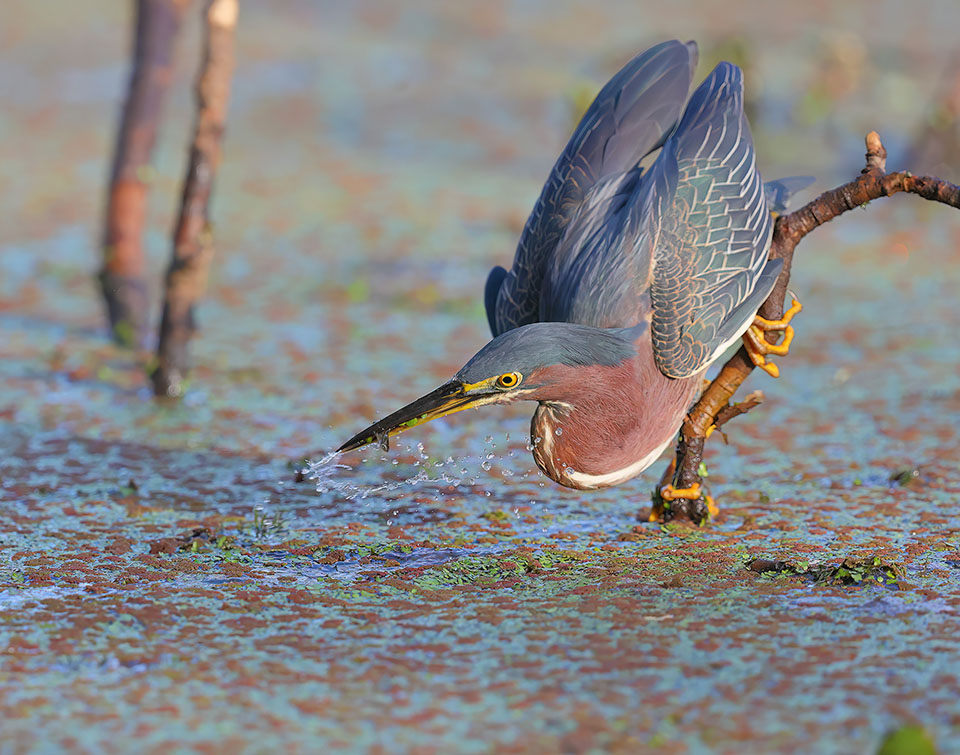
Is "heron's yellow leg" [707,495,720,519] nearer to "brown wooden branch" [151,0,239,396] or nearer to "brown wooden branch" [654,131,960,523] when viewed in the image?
"brown wooden branch" [654,131,960,523]

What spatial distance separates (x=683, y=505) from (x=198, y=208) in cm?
278

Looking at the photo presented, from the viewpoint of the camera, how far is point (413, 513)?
14.3ft

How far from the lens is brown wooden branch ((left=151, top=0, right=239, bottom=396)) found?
5.52m

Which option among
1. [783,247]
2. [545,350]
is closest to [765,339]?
[783,247]

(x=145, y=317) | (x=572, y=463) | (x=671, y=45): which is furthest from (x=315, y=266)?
(x=572, y=463)

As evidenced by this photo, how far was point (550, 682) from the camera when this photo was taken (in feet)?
9.68

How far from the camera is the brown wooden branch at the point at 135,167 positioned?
6449 mm

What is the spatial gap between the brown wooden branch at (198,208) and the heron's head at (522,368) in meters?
2.45

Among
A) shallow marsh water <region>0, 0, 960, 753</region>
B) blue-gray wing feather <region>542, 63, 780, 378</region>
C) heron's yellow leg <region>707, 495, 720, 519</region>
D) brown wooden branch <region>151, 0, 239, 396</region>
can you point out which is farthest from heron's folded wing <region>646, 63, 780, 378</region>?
brown wooden branch <region>151, 0, 239, 396</region>

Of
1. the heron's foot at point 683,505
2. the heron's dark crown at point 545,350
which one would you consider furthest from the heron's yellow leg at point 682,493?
the heron's dark crown at point 545,350

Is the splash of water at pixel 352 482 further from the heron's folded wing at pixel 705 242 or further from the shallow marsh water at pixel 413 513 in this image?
the heron's folded wing at pixel 705 242

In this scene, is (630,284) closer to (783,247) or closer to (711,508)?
(783,247)

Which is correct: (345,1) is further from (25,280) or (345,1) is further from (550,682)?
(550,682)

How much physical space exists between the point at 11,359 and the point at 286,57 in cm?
711
